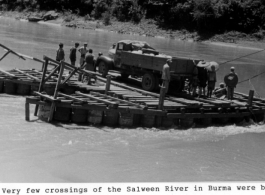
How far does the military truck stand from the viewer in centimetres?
1919

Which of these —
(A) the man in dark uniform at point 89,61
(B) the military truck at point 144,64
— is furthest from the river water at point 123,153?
(A) the man in dark uniform at point 89,61

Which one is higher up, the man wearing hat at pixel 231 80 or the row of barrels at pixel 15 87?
the man wearing hat at pixel 231 80

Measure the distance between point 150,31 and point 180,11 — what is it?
6474 millimetres

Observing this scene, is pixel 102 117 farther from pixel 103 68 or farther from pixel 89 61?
pixel 103 68

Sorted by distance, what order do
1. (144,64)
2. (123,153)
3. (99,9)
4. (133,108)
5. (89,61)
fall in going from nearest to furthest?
(123,153)
(133,108)
(144,64)
(89,61)
(99,9)

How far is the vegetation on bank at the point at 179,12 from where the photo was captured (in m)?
69.8

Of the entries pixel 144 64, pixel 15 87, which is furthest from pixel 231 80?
pixel 15 87

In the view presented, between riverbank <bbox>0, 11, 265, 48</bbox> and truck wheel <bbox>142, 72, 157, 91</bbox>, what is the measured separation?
4618cm

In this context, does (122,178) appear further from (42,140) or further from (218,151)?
(218,151)

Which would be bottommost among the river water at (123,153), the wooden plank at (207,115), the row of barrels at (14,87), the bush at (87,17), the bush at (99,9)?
the river water at (123,153)

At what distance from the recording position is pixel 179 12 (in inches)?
3004

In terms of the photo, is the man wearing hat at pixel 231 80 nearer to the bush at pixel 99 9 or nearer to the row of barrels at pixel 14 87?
the row of barrels at pixel 14 87

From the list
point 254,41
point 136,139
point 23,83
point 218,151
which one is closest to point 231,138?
point 218,151

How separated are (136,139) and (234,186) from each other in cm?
599
